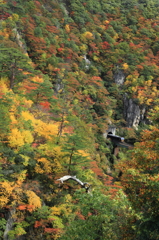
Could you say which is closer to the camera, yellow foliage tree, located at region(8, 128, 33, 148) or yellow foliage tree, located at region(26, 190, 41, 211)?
yellow foliage tree, located at region(26, 190, 41, 211)

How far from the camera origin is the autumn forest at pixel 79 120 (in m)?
8.03

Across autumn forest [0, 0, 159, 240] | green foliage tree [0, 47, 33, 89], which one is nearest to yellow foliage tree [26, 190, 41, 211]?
autumn forest [0, 0, 159, 240]

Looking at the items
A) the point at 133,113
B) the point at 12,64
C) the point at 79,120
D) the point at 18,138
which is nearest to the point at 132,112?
the point at 133,113

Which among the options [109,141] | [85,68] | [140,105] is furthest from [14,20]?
[140,105]

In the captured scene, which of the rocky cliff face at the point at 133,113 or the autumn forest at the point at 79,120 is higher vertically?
the autumn forest at the point at 79,120

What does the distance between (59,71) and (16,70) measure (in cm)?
1342

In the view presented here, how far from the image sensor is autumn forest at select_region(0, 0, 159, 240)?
8.03 metres

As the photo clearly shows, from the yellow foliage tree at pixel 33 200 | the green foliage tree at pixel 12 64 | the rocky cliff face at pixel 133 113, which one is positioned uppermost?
the green foliage tree at pixel 12 64

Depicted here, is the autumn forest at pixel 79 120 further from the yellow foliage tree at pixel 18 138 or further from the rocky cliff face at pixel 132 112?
the rocky cliff face at pixel 132 112

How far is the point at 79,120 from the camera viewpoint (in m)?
26.3

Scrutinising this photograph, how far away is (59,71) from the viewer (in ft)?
117

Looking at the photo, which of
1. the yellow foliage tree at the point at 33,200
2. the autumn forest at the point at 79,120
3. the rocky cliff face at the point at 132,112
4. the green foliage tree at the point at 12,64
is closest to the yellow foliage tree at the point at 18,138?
the autumn forest at the point at 79,120

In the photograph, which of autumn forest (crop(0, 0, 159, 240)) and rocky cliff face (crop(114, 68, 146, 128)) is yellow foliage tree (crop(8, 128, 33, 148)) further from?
rocky cliff face (crop(114, 68, 146, 128))

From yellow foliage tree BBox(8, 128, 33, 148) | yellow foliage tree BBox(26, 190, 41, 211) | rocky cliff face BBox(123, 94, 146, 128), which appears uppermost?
yellow foliage tree BBox(8, 128, 33, 148)
